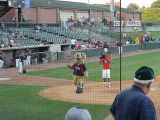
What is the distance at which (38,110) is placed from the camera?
37.4 feet

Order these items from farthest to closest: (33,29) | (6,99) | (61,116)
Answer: (33,29) < (6,99) < (61,116)

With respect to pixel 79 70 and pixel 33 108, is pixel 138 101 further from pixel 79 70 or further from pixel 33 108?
pixel 79 70

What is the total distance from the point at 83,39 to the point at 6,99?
1371 cm

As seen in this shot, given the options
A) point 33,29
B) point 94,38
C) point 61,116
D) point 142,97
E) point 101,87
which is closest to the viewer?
point 142,97

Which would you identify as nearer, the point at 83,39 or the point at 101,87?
the point at 101,87

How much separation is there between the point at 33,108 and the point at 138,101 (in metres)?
7.91

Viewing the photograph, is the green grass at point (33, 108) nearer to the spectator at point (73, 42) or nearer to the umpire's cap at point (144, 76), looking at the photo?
the umpire's cap at point (144, 76)

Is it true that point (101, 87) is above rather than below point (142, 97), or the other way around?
below

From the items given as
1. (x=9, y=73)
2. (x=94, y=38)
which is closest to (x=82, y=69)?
(x=9, y=73)

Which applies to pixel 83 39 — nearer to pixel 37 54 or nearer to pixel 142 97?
pixel 37 54

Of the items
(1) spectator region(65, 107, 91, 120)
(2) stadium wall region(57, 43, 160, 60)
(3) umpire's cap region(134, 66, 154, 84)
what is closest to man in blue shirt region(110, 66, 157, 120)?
(3) umpire's cap region(134, 66, 154, 84)

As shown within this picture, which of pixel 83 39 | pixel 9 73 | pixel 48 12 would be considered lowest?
pixel 9 73

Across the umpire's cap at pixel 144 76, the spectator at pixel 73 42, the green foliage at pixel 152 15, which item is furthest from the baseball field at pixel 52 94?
the green foliage at pixel 152 15

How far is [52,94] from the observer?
14461 mm
